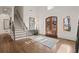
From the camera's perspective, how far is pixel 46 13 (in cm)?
213

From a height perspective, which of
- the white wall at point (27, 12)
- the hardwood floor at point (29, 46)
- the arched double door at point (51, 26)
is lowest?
the hardwood floor at point (29, 46)

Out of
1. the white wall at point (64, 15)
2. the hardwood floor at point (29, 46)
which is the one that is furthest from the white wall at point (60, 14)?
the hardwood floor at point (29, 46)

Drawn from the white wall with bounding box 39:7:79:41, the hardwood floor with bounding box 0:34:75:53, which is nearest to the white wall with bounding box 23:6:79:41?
the white wall with bounding box 39:7:79:41

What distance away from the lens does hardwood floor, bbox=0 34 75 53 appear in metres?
2.12

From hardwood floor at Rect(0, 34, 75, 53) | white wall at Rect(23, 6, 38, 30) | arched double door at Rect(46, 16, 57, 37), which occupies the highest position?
white wall at Rect(23, 6, 38, 30)

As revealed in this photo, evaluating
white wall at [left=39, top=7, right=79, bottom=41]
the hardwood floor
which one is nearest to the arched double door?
white wall at [left=39, top=7, right=79, bottom=41]

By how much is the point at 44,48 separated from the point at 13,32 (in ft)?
1.72

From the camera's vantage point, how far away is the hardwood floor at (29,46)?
2.12 m

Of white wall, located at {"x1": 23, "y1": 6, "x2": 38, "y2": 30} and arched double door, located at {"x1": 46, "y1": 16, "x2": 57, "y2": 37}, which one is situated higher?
white wall, located at {"x1": 23, "y1": 6, "x2": 38, "y2": 30}

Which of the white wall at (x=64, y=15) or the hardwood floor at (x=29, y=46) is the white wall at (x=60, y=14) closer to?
the white wall at (x=64, y=15)

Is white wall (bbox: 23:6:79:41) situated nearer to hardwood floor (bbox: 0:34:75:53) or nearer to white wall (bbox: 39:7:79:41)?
white wall (bbox: 39:7:79:41)

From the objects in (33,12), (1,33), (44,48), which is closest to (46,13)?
(33,12)

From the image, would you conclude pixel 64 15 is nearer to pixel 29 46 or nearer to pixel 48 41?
pixel 48 41
